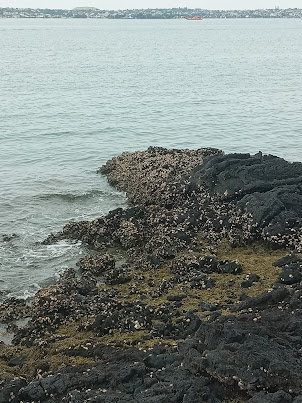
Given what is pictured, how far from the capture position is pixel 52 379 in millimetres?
12492

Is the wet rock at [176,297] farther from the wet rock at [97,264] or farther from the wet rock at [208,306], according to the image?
the wet rock at [97,264]

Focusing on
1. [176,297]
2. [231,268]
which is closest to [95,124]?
[231,268]

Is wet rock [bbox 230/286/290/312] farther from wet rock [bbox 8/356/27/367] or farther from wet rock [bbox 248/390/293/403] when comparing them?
wet rock [bbox 8/356/27/367]

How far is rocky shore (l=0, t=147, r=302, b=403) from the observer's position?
11.8 m

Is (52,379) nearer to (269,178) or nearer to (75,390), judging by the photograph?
(75,390)

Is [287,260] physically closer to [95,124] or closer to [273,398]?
[273,398]

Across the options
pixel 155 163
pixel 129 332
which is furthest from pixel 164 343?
pixel 155 163

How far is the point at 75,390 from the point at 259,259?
420 inches

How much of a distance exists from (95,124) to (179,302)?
35.7 metres

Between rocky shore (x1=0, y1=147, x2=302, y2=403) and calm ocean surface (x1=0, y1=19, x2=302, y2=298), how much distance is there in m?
2.43

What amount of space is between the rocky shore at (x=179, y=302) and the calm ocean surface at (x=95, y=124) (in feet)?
7.97

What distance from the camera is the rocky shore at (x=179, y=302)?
11750mm

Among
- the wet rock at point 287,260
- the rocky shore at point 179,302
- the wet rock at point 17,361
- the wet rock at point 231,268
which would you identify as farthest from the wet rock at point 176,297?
the wet rock at point 17,361

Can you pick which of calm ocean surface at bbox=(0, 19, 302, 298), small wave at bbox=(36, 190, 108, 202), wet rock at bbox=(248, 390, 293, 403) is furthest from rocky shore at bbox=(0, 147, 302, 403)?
calm ocean surface at bbox=(0, 19, 302, 298)
